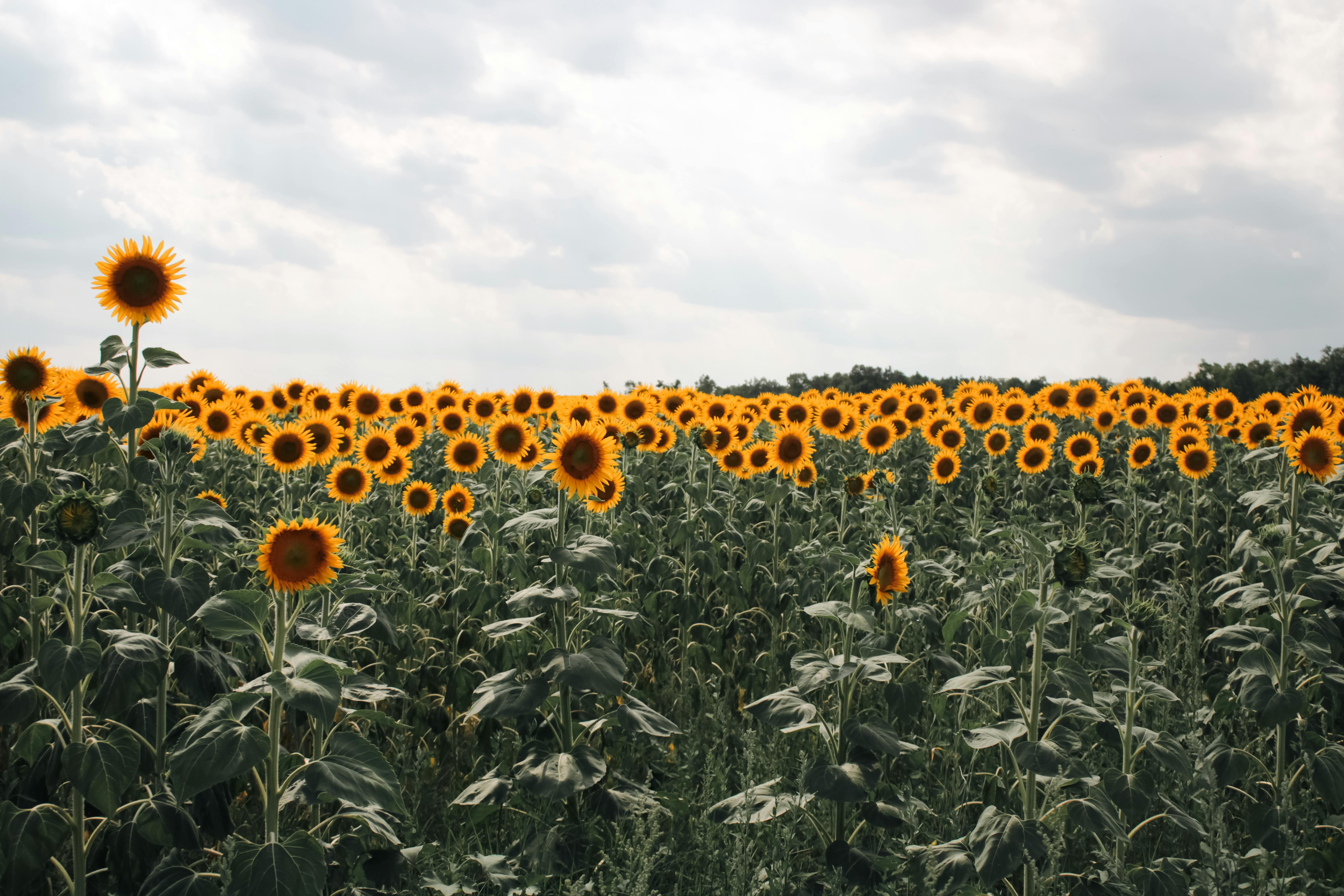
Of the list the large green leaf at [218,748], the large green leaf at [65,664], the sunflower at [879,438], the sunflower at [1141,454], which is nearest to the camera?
the large green leaf at [218,748]

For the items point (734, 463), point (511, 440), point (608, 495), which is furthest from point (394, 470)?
point (734, 463)

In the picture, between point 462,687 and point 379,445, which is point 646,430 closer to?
point 379,445

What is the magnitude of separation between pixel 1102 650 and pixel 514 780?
9.89ft

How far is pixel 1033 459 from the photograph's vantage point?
1122cm

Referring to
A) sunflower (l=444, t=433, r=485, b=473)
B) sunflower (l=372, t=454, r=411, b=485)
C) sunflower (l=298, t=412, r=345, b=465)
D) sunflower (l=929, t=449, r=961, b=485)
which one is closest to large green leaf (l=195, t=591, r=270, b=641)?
sunflower (l=298, t=412, r=345, b=465)

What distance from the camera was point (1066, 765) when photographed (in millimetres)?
3230

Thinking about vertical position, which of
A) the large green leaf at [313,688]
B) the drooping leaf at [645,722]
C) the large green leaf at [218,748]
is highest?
the large green leaf at [313,688]

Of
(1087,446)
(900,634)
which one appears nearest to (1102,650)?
(900,634)

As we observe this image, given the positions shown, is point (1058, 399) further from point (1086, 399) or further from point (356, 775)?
point (356, 775)

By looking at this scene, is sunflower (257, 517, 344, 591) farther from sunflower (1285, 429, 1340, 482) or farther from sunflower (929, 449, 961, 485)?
sunflower (929, 449, 961, 485)

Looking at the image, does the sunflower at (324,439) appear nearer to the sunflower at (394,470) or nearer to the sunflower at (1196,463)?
the sunflower at (394,470)

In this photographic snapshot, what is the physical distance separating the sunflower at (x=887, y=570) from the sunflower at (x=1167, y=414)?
1068 centimetres

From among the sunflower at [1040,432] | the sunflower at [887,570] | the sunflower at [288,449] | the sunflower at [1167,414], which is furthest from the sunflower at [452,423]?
the sunflower at [1167,414]

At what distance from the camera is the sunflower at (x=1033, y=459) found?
36.6 feet
